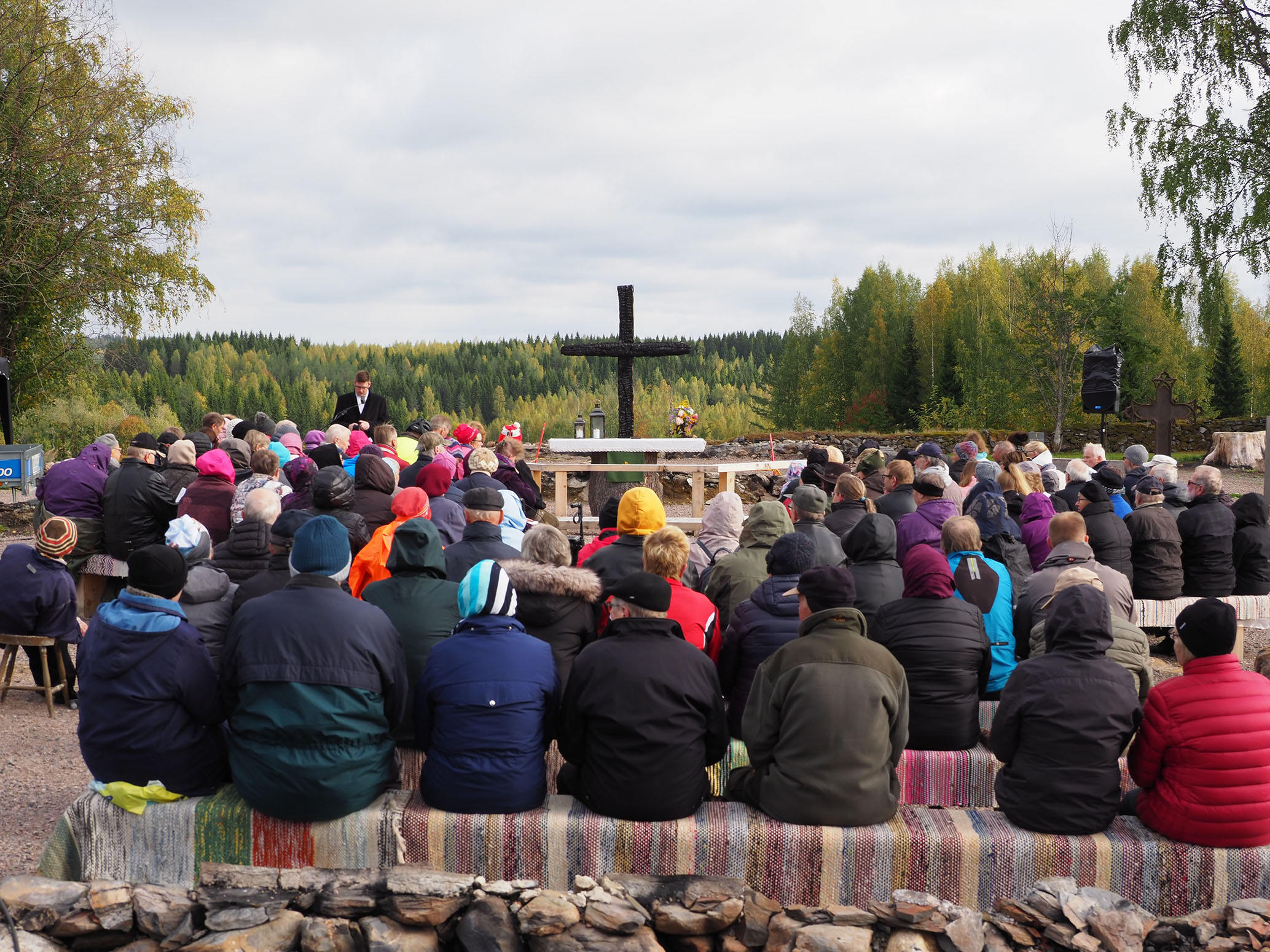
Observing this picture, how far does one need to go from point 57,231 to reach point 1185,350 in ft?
108

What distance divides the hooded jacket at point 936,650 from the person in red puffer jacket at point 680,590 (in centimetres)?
71

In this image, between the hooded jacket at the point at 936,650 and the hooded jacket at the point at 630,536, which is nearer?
the hooded jacket at the point at 936,650

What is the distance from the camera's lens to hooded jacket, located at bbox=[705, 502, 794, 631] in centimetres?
480

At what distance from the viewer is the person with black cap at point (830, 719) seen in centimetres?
341

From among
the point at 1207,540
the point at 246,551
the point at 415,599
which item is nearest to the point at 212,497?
the point at 246,551

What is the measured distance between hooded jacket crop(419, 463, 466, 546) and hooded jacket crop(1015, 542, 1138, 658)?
3166 millimetres

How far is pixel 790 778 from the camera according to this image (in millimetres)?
3488

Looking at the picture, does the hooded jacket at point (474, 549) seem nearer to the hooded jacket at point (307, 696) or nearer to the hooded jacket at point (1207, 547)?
the hooded jacket at point (307, 696)

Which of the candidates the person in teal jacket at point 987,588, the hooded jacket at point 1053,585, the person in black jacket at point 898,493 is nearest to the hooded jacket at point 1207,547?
the person in black jacket at point 898,493

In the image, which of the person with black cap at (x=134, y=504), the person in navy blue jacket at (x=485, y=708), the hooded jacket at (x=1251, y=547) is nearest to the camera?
the person in navy blue jacket at (x=485, y=708)

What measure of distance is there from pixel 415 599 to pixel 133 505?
3.77 metres

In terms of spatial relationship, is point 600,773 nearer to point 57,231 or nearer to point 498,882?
point 498,882

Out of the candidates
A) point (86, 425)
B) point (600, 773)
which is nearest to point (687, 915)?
point (600, 773)

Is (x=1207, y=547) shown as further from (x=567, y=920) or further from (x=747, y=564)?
(x=567, y=920)
